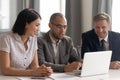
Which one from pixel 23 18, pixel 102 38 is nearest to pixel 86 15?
pixel 102 38

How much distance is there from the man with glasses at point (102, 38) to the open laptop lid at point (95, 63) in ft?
1.66

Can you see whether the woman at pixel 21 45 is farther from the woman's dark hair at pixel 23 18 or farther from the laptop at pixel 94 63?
the laptop at pixel 94 63

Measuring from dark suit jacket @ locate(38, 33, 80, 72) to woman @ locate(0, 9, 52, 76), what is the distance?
0.44ft

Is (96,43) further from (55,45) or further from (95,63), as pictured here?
(95,63)

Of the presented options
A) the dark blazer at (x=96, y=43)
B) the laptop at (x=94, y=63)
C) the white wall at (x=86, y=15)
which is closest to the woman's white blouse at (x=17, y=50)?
the laptop at (x=94, y=63)

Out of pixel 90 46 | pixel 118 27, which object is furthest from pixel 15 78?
pixel 118 27

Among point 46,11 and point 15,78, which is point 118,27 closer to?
point 46,11

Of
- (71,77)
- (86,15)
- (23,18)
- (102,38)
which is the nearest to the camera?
(71,77)

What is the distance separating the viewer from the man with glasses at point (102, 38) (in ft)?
9.35

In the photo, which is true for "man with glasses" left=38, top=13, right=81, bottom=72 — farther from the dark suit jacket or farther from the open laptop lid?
the open laptop lid

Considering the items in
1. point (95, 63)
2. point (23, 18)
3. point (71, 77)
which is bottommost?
point (71, 77)

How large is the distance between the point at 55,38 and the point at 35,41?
0.79ft

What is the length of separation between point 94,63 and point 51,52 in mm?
625

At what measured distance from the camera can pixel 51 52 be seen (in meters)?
2.76
